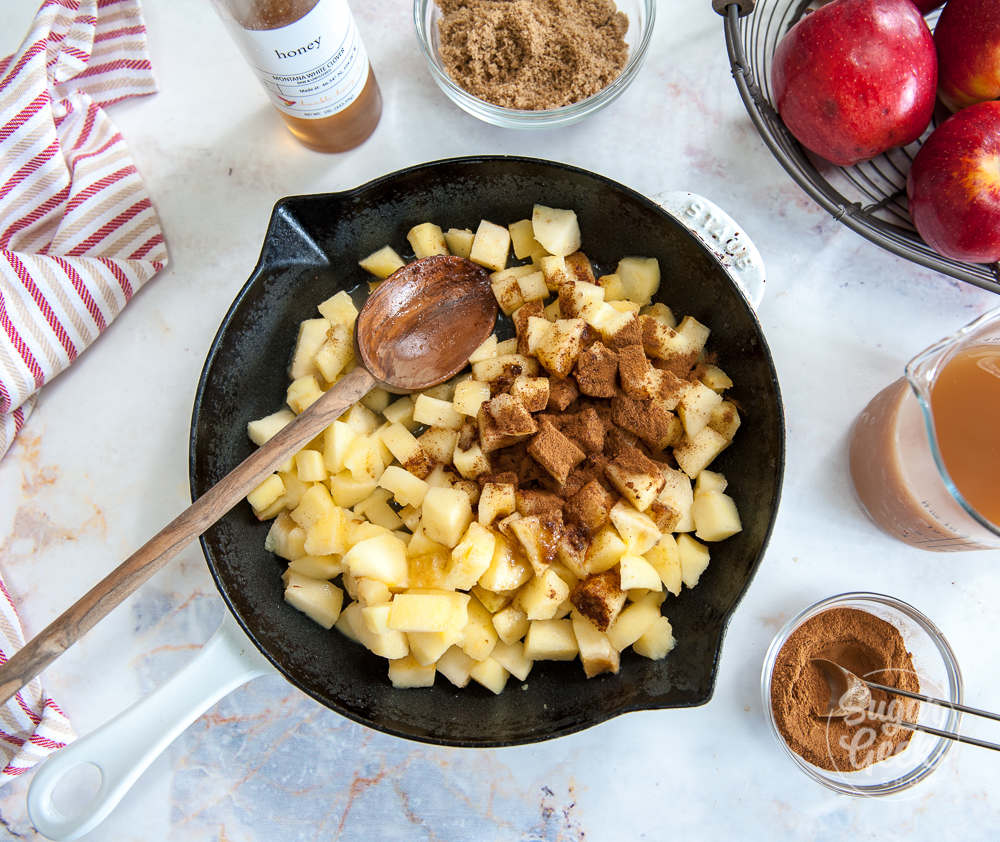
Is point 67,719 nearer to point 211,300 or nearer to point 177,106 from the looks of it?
point 211,300

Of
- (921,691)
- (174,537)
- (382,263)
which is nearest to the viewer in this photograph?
(174,537)

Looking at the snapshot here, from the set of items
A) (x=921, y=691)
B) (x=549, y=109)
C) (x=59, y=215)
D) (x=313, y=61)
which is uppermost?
(x=313, y=61)

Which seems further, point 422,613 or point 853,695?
point 853,695

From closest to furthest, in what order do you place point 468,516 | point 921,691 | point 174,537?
1. point 174,537
2. point 468,516
3. point 921,691

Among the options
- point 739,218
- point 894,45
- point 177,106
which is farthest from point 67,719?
point 894,45

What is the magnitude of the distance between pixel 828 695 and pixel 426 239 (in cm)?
122

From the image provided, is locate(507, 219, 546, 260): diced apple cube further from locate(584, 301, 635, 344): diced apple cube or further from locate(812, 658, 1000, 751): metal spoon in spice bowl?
locate(812, 658, 1000, 751): metal spoon in spice bowl

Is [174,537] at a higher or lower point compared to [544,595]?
higher

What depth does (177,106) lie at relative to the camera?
5.76 ft

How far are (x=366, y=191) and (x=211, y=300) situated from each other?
47cm

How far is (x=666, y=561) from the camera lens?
1411mm

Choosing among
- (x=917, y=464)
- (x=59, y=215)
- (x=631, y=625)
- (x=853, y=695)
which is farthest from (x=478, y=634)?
(x=59, y=215)

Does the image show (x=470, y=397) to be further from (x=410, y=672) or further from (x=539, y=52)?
(x=539, y=52)

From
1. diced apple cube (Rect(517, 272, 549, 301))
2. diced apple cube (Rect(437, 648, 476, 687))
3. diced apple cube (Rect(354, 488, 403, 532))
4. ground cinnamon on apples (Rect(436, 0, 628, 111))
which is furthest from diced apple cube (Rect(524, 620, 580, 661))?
ground cinnamon on apples (Rect(436, 0, 628, 111))
